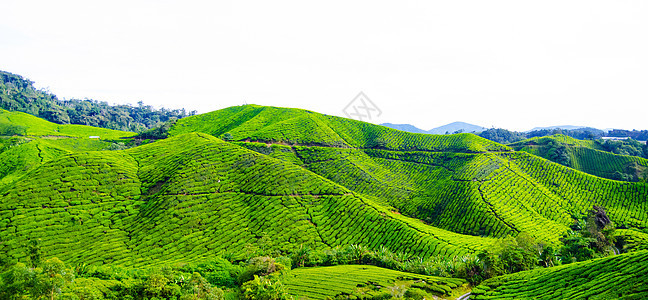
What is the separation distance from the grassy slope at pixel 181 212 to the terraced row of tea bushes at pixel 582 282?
672 inches

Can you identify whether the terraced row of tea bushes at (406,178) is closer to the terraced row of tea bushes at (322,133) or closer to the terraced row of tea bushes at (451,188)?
the terraced row of tea bushes at (451,188)

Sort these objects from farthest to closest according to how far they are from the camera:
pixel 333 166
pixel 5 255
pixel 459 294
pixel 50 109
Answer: pixel 50 109, pixel 333 166, pixel 5 255, pixel 459 294

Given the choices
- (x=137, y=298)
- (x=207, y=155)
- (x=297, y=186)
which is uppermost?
(x=207, y=155)

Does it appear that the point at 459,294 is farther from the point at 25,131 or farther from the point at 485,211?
the point at 25,131

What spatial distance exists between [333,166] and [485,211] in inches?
1724

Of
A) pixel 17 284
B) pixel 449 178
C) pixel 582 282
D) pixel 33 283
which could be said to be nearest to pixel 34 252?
pixel 17 284

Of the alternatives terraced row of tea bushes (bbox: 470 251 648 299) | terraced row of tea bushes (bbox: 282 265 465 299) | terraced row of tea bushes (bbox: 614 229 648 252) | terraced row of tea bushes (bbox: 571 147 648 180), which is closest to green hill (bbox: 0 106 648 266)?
terraced row of tea bushes (bbox: 614 229 648 252)

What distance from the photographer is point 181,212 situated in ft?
195

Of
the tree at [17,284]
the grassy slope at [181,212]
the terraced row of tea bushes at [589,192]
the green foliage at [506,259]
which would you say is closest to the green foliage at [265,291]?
the tree at [17,284]

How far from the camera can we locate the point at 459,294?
39.8m

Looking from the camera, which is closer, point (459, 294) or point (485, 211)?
point (459, 294)

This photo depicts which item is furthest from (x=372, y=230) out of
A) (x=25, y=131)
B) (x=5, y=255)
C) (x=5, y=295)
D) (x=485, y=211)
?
(x=25, y=131)

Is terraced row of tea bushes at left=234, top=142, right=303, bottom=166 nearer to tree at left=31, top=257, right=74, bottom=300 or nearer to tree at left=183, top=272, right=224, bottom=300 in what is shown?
tree at left=183, top=272, right=224, bottom=300

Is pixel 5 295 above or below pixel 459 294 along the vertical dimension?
above
